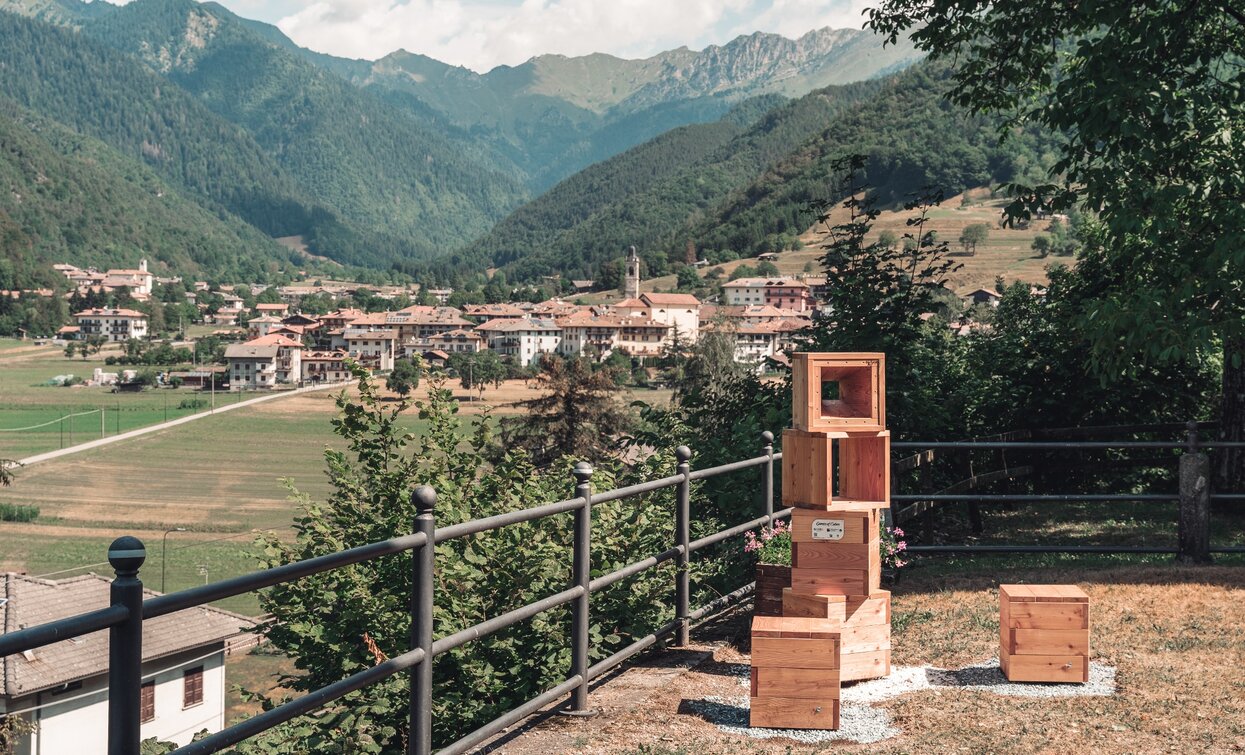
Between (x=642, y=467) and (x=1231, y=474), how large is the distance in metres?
7.82

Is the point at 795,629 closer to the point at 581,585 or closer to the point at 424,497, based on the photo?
the point at 581,585

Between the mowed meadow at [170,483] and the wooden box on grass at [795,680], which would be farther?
the mowed meadow at [170,483]

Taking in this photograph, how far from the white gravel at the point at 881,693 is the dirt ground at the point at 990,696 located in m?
0.07

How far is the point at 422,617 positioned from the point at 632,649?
2.71 metres

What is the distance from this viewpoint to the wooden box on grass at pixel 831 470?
6930mm

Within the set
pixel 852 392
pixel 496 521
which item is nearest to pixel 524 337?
pixel 852 392

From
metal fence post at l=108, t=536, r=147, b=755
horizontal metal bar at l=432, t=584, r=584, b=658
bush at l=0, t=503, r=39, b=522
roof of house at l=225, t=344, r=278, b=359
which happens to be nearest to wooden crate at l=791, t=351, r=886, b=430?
horizontal metal bar at l=432, t=584, r=584, b=658

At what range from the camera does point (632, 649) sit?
6.96m

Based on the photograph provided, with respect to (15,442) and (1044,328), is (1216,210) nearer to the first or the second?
(1044,328)

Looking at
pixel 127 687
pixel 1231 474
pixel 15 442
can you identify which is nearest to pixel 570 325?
pixel 15 442

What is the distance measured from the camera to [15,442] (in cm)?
9244

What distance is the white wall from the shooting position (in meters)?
17.7

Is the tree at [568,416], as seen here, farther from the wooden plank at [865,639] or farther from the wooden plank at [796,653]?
the wooden plank at [796,653]

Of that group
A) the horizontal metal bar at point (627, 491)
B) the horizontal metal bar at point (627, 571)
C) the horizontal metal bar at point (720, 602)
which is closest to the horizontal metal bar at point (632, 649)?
the horizontal metal bar at point (720, 602)
